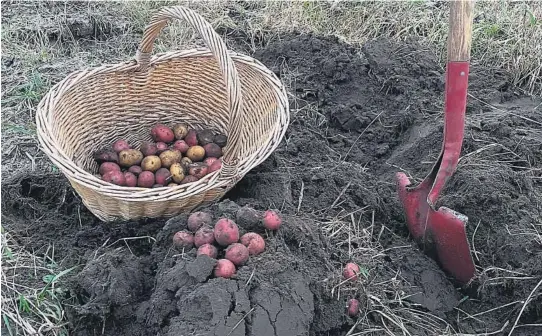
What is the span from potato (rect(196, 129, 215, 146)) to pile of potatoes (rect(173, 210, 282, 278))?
934 mm

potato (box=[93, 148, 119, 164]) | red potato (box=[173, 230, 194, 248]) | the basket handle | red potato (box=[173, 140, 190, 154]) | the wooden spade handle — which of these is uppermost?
the wooden spade handle

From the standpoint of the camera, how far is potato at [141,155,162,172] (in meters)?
2.84

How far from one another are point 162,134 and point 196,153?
0.22 meters

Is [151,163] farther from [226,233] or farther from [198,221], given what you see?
[226,233]

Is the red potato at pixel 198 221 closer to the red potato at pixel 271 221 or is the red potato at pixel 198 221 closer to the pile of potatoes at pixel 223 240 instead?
the pile of potatoes at pixel 223 240

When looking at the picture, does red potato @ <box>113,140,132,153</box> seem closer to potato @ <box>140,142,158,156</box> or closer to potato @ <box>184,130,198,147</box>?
potato @ <box>140,142,158,156</box>

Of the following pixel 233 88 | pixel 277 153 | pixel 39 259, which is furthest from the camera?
pixel 277 153

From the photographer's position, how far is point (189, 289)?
1.92 m

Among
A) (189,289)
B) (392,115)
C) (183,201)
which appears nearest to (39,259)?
(183,201)

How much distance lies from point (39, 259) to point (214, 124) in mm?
1156

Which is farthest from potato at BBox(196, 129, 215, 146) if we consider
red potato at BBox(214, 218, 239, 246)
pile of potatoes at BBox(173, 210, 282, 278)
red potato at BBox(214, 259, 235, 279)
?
red potato at BBox(214, 259, 235, 279)

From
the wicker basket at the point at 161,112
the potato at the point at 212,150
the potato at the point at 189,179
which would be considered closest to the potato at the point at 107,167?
the wicker basket at the point at 161,112

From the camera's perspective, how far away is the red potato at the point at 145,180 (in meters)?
2.74

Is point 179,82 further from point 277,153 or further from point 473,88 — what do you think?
point 473,88
